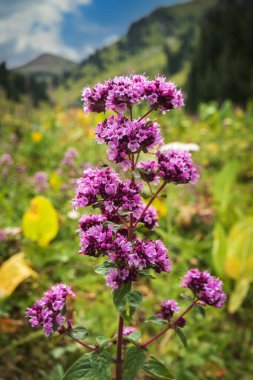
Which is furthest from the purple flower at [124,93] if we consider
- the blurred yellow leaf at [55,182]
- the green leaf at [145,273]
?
the blurred yellow leaf at [55,182]

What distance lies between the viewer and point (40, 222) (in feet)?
9.14

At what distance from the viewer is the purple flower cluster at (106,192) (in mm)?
1095

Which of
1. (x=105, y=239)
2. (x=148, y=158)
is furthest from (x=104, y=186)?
(x=148, y=158)

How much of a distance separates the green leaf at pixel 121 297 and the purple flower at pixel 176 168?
0.39 metres

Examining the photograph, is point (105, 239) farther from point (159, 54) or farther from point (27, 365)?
point (159, 54)

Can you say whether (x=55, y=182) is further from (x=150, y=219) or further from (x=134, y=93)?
(x=134, y=93)

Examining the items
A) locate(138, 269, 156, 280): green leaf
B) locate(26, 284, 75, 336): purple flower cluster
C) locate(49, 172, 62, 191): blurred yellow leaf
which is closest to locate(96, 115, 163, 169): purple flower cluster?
locate(138, 269, 156, 280): green leaf

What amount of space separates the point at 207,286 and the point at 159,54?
167 meters

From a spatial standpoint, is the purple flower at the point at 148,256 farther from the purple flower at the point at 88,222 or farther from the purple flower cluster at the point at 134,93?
the purple flower cluster at the point at 134,93

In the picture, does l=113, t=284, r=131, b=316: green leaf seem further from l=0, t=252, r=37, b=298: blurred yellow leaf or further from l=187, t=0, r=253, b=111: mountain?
l=187, t=0, r=253, b=111: mountain

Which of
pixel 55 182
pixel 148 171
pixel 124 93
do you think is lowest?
pixel 148 171

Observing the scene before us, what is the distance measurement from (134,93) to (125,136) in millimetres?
137

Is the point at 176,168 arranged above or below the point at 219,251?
A: below

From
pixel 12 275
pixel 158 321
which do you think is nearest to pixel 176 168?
pixel 158 321
